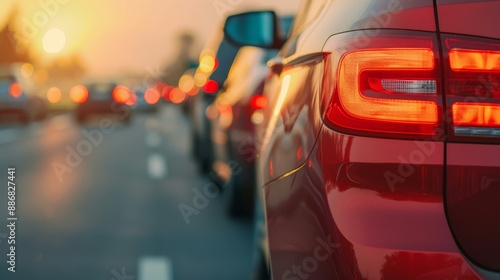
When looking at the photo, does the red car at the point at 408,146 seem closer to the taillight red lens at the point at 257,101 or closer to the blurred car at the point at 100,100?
the taillight red lens at the point at 257,101

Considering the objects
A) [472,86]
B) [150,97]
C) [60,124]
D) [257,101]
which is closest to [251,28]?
[472,86]

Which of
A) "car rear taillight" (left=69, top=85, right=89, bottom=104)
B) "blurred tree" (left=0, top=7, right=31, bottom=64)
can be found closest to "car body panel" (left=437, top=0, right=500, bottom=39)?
"car rear taillight" (left=69, top=85, right=89, bottom=104)

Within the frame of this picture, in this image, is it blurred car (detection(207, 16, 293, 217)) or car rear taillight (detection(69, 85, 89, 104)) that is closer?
blurred car (detection(207, 16, 293, 217))

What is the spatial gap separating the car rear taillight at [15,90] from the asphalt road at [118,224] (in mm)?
12398

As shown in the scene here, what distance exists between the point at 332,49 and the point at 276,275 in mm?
803

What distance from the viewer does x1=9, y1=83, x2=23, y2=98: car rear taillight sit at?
28.4 metres

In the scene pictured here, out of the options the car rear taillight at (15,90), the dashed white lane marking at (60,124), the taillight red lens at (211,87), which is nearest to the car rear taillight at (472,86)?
the taillight red lens at (211,87)

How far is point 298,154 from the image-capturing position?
2.90 meters

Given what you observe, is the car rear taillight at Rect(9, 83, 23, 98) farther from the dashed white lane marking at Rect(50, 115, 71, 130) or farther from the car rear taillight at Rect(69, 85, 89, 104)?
the car rear taillight at Rect(69, 85, 89, 104)

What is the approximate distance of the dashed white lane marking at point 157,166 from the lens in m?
13.6

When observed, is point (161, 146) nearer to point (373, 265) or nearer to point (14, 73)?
point (14, 73)

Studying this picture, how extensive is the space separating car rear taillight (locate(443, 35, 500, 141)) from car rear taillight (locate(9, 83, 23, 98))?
1055 inches

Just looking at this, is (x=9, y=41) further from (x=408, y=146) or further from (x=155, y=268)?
(x=408, y=146)

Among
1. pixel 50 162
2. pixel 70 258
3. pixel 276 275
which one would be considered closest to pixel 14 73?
pixel 50 162
